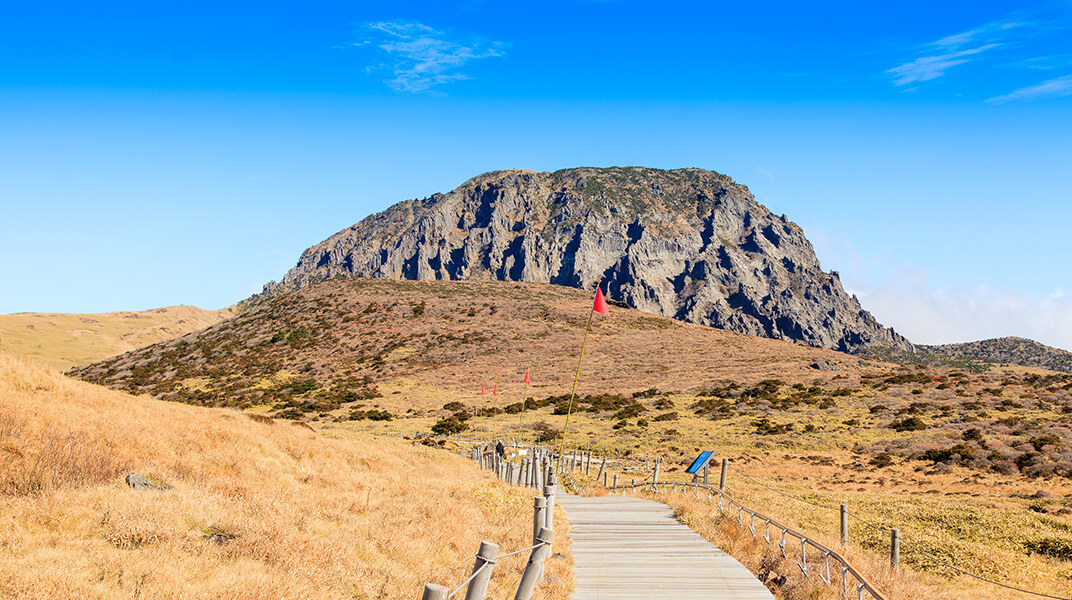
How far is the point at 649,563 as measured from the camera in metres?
11.8

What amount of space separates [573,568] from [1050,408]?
48717 millimetres

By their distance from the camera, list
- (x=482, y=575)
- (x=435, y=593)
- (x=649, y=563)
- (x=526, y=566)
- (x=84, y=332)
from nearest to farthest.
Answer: (x=435, y=593), (x=482, y=575), (x=526, y=566), (x=649, y=563), (x=84, y=332)

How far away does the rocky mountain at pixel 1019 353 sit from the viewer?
160 meters

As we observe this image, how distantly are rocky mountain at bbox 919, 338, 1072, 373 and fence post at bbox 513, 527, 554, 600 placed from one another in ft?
582

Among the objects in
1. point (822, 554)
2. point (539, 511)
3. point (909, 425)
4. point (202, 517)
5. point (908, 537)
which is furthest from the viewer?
point (909, 425)

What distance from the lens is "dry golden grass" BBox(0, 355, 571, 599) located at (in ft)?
22.4

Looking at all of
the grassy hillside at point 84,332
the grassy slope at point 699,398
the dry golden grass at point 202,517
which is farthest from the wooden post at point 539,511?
the grassy hillside at point 84,332

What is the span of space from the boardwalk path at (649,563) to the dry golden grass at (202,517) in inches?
24.7

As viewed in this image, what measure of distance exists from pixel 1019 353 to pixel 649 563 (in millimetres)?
206798

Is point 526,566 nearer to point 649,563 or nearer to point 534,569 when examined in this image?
point 534,569

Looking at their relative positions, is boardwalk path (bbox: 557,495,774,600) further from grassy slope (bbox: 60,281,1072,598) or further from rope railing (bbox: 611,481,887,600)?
grassy slope (bbox: 60,281,1072,598)

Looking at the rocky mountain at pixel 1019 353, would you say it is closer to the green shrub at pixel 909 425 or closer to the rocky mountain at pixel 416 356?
the rocky mountain at pixel 416 356

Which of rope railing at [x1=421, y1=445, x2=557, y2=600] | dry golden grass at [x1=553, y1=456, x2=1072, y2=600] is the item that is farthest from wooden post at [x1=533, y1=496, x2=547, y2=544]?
dry golden grass at [x1=553, y1=456, x2=1072, y2=600]

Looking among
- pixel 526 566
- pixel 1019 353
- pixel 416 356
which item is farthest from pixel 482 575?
pixel 1019 353
